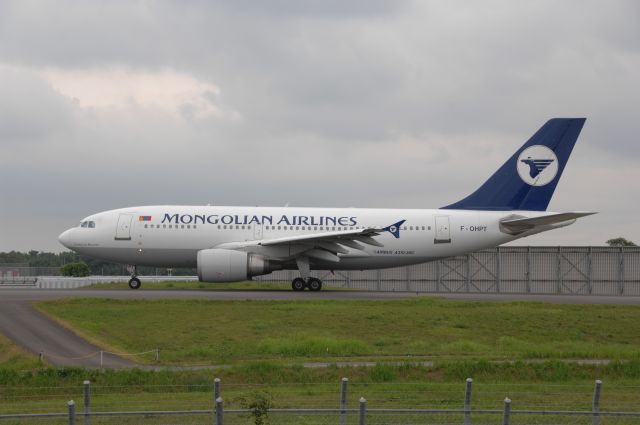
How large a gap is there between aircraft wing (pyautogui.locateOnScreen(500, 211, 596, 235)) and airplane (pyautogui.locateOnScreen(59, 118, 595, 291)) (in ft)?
0.16

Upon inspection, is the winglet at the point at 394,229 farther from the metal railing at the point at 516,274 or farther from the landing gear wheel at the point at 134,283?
the metal railing at the point at 516,274

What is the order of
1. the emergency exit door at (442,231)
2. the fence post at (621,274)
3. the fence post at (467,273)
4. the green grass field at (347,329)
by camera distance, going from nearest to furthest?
the green grass field at (347,329)
the emergency exit door at (442,231)
the fence post at (621,274)
the fence post at (467,273)

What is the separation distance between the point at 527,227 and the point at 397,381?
23.5m

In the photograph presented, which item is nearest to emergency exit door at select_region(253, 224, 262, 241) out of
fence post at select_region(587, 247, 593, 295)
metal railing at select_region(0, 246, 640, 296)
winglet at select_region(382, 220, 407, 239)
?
winglet at select_region(382, 220, 407, 239)

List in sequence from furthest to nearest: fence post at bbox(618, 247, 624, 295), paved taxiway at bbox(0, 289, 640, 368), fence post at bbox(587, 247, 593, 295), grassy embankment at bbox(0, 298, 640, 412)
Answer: fence post at bbox(587, 247, 593, 295), fence post at bbox(618, 247, 624, 295), paved taxiway at bbox(0, 289, 640, 368), grassy embankment at bbox(0, 298, 640, 412)

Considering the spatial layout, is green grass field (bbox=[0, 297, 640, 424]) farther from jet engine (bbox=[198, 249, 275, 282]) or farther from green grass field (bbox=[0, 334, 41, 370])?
jet engine (bbox=[198, 249, 275, 282])

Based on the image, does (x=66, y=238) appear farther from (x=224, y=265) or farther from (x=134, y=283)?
(x=224, y=265)

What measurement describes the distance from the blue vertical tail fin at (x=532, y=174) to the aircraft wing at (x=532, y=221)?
1.08 metres

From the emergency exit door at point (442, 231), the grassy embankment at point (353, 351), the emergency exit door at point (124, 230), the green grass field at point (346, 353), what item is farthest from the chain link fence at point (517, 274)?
the green grass field at point (346, 353)

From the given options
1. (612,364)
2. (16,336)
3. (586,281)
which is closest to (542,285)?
(586,281)

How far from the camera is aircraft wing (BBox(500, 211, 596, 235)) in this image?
3856 centimetres

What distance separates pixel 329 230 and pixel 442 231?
18.3 feet

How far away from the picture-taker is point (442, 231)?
4078cm

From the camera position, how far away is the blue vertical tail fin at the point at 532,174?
41562mm
